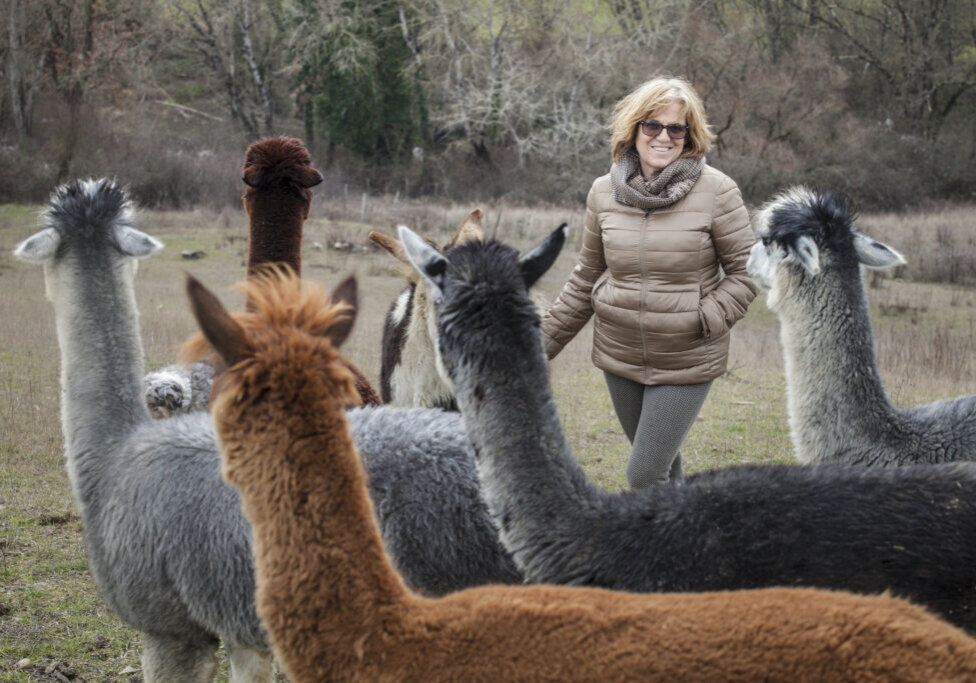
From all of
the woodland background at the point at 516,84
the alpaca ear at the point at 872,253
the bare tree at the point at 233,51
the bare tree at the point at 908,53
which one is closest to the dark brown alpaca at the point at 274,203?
the alpaca ear at the point at 872,253

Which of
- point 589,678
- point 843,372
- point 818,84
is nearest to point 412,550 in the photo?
point 589,678

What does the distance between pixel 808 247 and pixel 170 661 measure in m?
3.21

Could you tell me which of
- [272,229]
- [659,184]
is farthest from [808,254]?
[272,229]

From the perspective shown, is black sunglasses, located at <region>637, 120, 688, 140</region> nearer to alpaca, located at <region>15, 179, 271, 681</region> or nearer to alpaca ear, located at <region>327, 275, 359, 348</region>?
alpaca ear, located at <region>327, 275, 359, 348</region>

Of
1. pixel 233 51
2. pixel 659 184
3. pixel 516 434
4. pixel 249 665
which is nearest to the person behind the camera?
pixel 516 434

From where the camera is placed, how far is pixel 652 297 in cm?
371

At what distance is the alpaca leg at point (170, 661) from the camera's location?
3.36 metres

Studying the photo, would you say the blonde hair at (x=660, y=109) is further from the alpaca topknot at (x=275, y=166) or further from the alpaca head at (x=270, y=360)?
the alpaca head at (x=270, y=360)

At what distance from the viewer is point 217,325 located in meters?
1.76

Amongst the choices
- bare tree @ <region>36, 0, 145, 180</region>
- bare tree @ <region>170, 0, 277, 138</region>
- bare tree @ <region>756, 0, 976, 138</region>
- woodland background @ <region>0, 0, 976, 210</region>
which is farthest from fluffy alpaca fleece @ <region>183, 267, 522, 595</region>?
bare tree @ <region>756, 0, 976, 138</region>

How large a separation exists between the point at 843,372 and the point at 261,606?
3230 millimetres

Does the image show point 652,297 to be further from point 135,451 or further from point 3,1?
point 3,1

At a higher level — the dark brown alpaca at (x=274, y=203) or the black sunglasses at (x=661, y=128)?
the black sunglasses at (x=661, y=128)

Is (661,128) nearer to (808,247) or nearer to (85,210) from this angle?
(808,247)
